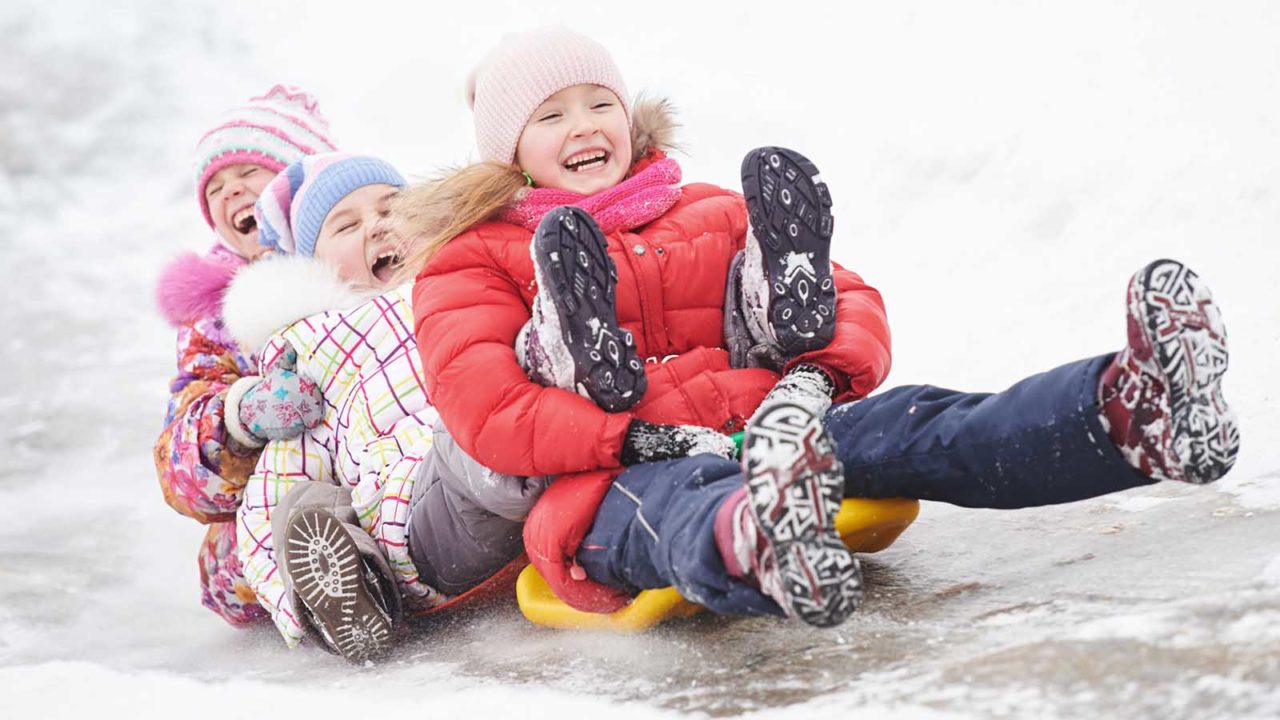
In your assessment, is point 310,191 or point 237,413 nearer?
point 237,413

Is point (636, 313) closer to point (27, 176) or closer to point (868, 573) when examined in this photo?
point (868, 573)

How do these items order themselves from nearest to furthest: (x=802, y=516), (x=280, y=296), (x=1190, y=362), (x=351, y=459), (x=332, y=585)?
(x=802, y=516) → (x=1190, y=362) → (x=332, y=585) → (x=351, y=459) → (x=280, y=296)

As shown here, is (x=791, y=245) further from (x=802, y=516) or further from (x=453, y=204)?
(x=802, y=516)

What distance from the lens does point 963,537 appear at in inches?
86.7

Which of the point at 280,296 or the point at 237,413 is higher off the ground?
the point at 280,296

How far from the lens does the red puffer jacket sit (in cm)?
195

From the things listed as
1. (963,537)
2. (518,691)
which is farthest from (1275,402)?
(518,691)

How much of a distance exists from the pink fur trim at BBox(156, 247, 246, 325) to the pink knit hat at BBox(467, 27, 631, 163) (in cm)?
110

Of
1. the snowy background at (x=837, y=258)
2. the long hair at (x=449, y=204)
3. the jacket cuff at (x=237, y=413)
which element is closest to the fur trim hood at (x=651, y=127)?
the long hair at (x=449, y=204)

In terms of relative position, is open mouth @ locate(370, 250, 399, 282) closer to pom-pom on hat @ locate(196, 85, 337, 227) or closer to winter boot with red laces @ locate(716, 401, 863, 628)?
pom-pom on hat @ locate(196, 85, 337, 227)

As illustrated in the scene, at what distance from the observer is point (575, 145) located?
7.83ft

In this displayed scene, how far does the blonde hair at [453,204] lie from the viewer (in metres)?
2.28

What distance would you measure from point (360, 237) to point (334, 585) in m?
1.07

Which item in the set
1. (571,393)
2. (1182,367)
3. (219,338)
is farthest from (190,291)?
(1182,367)
